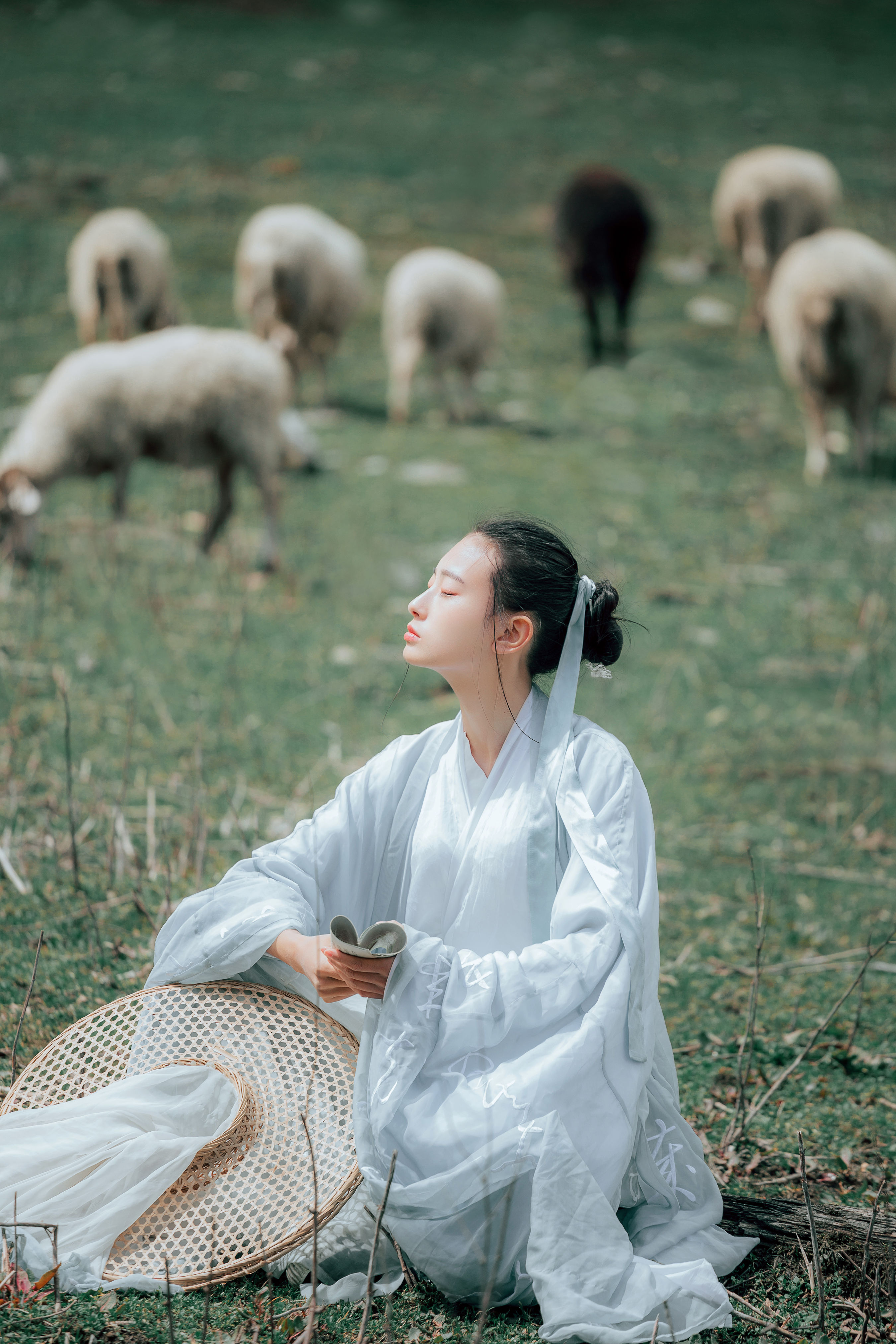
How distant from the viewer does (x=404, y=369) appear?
37.3ft

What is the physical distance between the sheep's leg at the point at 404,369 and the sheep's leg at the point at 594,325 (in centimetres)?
228

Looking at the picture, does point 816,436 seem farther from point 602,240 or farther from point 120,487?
point 120,487

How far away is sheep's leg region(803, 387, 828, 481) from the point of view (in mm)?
10664

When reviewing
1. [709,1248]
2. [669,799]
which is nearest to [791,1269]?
[709,1248]

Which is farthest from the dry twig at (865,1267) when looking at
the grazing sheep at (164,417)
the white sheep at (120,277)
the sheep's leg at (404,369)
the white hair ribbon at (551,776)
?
the white sheep at (120,277)

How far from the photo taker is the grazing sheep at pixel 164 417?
8359mm

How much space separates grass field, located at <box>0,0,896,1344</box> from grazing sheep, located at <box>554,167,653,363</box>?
0.67 metres

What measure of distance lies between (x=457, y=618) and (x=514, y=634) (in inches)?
4.9

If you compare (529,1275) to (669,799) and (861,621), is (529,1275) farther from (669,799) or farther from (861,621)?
(861,621)

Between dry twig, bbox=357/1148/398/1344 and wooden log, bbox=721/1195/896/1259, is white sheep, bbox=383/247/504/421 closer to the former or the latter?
wooden log, bbox=721/1195/896/1259

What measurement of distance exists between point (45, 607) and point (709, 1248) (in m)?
5.82

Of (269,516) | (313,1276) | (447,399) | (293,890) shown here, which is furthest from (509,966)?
(447,399)

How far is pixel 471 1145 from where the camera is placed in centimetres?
215

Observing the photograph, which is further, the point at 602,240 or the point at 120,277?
the point at 602,240
